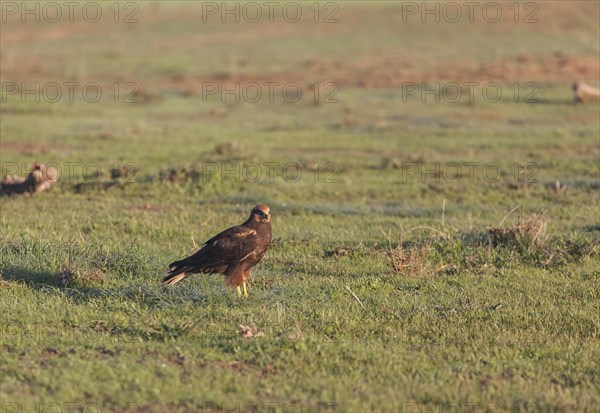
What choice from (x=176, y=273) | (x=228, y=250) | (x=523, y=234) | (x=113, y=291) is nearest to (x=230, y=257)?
(x=228, y=250)

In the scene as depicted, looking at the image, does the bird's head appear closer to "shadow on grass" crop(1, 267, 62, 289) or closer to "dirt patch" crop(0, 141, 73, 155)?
"shadow on grass" crop(1, 267, 62, 289)

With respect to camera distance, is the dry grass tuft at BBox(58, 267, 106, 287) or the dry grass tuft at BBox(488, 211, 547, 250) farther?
the dry grass tuft at BBox(488, 211, 547, 250)

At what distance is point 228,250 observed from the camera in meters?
8.23

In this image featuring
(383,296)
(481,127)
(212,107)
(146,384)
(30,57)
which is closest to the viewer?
(146,384)

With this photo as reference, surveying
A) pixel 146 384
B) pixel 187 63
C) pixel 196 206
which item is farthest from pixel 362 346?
pixel 187 63

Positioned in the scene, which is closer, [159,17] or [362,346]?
[362,346]

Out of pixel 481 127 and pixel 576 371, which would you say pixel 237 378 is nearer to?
pixel 576 371

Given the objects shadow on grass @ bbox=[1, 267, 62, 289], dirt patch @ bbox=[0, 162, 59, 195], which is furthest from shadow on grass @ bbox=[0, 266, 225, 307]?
dirt patch @ bbox=[0, 162, 59, 195]

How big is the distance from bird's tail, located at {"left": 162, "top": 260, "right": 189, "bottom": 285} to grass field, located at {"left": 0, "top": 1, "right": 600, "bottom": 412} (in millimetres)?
165

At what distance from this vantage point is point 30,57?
56469mm

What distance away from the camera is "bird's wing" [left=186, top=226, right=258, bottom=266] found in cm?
821

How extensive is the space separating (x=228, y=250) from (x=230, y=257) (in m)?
0.07

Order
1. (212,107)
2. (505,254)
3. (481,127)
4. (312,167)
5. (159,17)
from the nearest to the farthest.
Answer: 1. (505,254)
2. (312,167)
3. (481,127)
4. (212,107)
5. (159,17)

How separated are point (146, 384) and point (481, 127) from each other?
20005 millimetres
